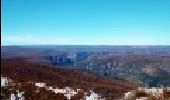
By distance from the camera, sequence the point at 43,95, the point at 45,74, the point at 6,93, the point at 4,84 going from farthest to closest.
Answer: the point at 45,74 < the point at 4,84 < the point at 43,95 < the point at 6,93

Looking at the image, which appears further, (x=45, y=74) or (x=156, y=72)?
(x=156, y=72)

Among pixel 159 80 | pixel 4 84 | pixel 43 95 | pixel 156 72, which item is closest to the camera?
pixel 43 95

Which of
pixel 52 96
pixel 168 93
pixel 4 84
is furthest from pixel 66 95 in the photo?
pixel 168 93

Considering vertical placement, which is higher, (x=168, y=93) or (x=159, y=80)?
(x=168, y=93)

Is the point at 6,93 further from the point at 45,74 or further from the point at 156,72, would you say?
the point at 156,72

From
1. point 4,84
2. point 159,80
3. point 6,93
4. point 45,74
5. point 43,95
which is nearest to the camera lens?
point 6,93

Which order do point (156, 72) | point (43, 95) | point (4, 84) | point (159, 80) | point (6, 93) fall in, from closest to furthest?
point (6, 93)
point (43, 95)
point (4, 84)
point (159, 80)
point (156, 72)

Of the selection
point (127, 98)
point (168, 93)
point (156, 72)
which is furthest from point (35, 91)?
point (156, 72)

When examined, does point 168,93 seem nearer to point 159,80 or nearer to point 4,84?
point 4,84

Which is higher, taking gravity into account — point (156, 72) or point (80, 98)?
point (80, 98)
